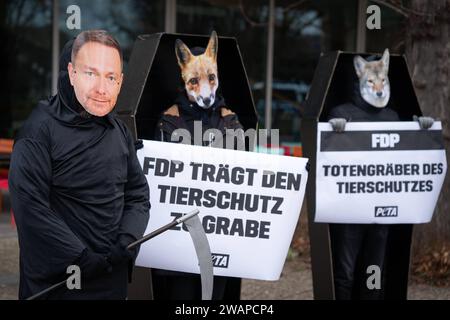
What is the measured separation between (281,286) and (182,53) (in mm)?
2987

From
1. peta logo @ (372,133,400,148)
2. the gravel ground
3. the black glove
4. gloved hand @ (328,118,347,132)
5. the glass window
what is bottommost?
the gravel ground

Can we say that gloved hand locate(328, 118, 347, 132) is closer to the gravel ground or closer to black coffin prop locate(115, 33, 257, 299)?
black coffin prop locate(115, 33, 257, 299)

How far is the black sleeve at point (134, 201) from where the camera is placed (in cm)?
278

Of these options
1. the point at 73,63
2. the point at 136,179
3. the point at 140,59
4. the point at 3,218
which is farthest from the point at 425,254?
the point at 3,218

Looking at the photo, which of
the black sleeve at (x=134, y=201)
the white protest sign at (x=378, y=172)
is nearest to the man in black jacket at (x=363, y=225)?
the white protest sign at (x=378, y=172)

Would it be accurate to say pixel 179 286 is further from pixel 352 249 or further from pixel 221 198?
pixel 352 249

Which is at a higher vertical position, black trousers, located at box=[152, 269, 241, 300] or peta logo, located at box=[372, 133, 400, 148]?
peta logo, located at box=[372, 133, 400, 148]

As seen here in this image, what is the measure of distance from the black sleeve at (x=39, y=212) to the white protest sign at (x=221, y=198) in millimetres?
1123

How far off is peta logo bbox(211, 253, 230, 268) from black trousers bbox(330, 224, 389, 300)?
991 millimetres

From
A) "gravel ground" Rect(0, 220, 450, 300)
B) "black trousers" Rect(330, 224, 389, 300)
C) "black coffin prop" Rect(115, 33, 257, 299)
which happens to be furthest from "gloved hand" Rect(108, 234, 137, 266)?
"gravel ground" Rect(0, 220, 450, 300)

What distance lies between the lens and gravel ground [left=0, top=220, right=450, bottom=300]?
5.69 meters

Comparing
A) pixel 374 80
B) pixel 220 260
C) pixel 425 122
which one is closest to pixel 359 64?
pixel 374 80

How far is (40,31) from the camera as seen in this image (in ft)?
32.8

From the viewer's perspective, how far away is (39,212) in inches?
98.3
